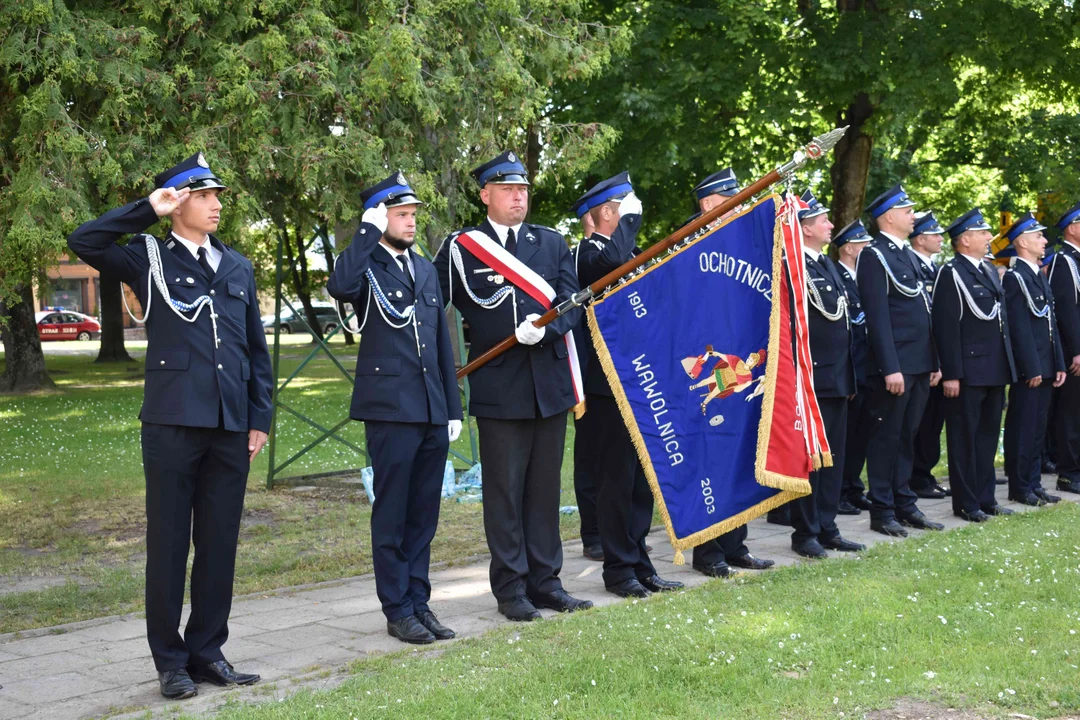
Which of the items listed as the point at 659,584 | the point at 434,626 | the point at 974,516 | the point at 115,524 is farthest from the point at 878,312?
the point at 115,524

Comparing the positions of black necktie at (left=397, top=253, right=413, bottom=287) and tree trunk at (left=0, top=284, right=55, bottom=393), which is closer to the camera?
black necktie at (left=397, top=253, right=413, bottom=287)

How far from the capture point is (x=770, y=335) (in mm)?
6645

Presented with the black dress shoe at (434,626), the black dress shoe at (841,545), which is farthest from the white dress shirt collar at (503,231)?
the black dress shoe at (841,545)

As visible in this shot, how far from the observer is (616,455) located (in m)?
7.26

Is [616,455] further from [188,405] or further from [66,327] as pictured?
[66,327]

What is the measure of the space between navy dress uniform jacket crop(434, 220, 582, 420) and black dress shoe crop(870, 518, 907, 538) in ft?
10.8

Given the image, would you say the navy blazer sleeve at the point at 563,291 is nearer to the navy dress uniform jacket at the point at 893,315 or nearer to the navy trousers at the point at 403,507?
the navy trousers at the point at 403,507

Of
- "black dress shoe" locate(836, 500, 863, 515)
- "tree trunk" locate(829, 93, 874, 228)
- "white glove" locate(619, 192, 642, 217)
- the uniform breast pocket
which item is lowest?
"black dress shoe" locate(836, 500, 863, 515)

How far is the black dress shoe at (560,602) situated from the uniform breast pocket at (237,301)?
228cm

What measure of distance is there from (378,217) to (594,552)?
3188 mm

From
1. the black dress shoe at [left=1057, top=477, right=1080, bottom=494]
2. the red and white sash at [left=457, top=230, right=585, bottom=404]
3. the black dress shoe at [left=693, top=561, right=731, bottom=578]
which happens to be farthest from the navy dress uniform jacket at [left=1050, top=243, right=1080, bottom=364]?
the red and white sash at [left=457, top=230, right=585, bottom=404]

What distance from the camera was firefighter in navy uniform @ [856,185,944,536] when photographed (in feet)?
29.4

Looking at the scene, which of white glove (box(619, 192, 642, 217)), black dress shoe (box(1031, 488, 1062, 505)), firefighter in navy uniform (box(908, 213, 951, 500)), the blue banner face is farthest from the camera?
firefighter in navy uniform (box(908, 213, 951, 500))

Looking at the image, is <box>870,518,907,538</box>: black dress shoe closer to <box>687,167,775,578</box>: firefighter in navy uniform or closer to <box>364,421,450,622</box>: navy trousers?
<box>687,167,775,578</box>: firefighter in navy uniform
